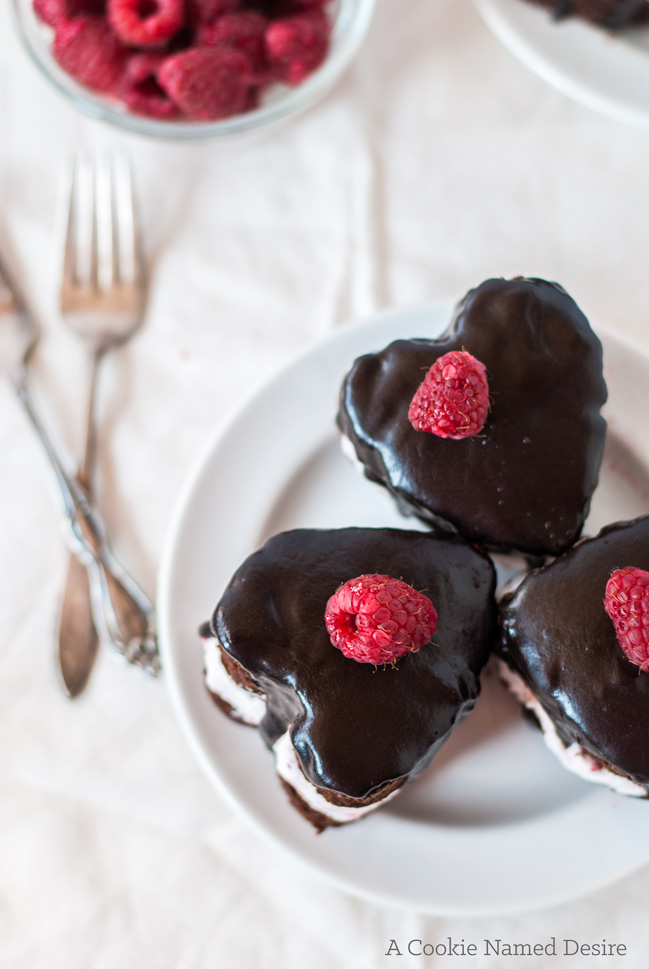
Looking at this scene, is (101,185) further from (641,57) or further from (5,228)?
(641,57)

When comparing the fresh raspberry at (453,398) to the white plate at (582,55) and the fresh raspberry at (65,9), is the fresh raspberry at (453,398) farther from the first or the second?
the fresh raspberry at (65,9)

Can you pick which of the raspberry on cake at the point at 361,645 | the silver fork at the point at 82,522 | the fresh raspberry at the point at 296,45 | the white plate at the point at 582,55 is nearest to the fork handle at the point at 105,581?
the silver fork at the point at 82,522

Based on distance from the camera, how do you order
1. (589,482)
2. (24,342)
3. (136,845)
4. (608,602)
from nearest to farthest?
(608,602)
(589,482)
(136,845)
(24,342)

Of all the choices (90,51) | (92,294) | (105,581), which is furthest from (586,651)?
(90,51)

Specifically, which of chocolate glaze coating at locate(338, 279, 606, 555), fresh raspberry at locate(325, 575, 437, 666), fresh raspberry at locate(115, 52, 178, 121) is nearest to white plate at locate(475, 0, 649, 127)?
chocolate glaze coating at locate(338, 279, 606, 555)

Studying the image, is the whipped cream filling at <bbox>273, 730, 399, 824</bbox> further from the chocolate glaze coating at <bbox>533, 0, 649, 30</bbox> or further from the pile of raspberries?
the chocolate glaze coating at <bbox>533, 0, 649, 30</bbox>

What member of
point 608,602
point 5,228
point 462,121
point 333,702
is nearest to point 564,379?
point 608,602

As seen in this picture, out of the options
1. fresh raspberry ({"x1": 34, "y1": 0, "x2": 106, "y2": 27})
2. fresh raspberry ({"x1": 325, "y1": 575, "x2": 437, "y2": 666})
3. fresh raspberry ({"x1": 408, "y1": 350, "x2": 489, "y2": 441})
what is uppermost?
fresh raspberry ({"x1": 34, "y1": 0, "x2": 106, "y2": 27})

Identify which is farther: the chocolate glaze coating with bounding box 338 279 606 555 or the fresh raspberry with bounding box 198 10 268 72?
the fresh raspberry with bounding box 198 10 268 72
